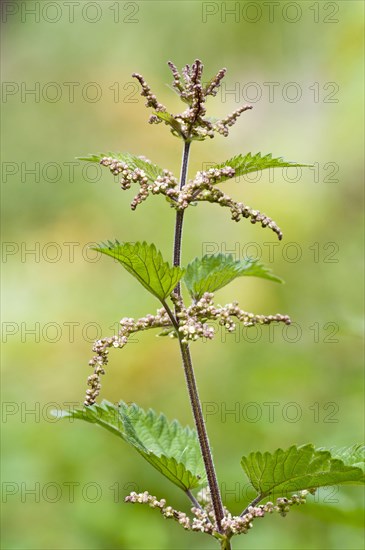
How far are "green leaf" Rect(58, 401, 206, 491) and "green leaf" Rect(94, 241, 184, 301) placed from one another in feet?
1.02

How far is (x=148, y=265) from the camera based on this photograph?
1.26 m

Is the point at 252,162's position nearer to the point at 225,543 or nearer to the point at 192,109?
the point at 192,109

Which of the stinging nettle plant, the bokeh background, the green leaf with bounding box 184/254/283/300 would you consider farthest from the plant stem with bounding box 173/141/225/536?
the bokeh background

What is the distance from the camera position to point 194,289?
143 centimetres

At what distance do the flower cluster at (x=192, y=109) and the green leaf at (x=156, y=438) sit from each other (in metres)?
0.59

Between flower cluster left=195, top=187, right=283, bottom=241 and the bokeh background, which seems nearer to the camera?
flower cluster left=195, top=187, right=283, bottom=241

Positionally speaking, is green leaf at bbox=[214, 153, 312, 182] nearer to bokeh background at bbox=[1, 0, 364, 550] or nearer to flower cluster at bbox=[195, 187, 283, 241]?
flower cluster at bbox=[195, 187, 283, 241]

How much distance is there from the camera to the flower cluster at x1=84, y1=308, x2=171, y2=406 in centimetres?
118

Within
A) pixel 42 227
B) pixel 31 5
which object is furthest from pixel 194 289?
pixel 31 5

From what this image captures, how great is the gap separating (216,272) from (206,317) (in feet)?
0.37

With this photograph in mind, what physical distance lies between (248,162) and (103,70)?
7.75 meters

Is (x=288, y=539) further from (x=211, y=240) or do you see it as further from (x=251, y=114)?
(x=251, y=114)

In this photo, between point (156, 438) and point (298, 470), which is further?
point (156, 438)

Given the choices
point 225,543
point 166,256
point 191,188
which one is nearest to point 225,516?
point 225,543
